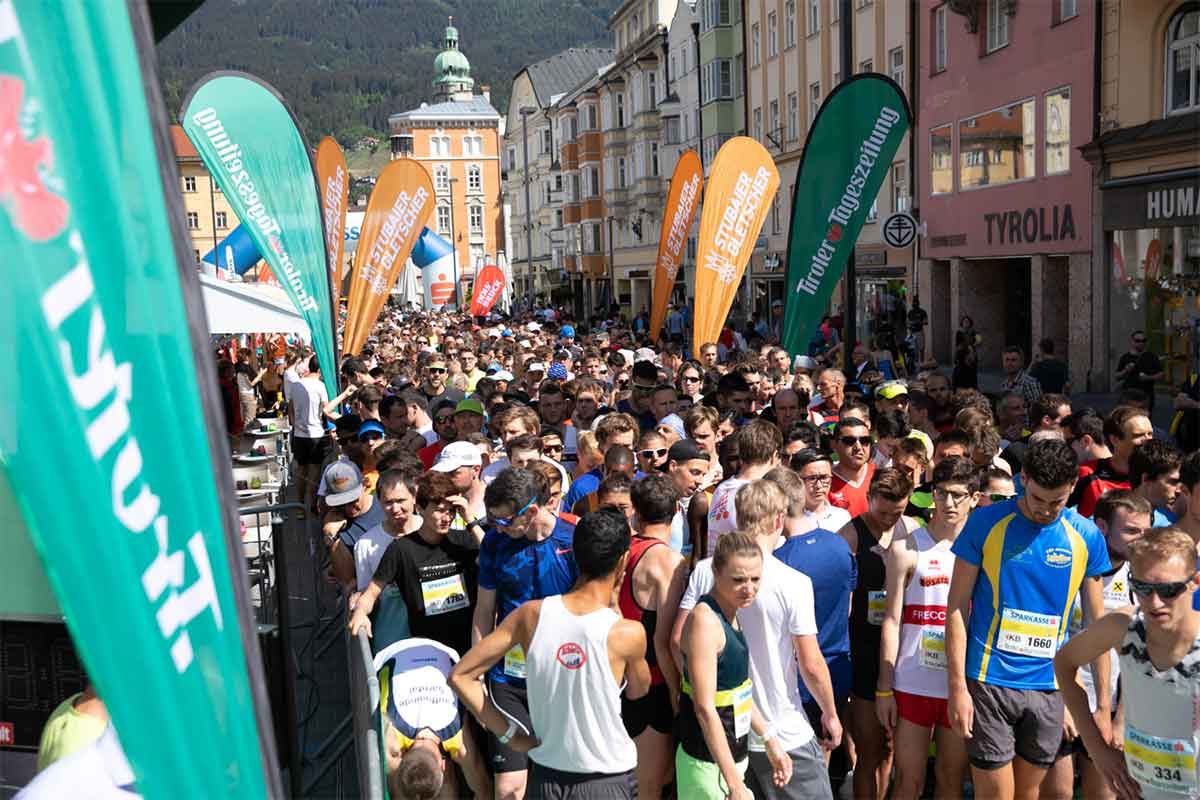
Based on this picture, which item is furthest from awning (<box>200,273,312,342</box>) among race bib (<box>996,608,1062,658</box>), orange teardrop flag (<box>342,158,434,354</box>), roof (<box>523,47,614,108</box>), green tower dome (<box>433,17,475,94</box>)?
green tower dome (<box>433,17,475,94</box>)

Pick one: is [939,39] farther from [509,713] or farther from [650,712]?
[509,713]

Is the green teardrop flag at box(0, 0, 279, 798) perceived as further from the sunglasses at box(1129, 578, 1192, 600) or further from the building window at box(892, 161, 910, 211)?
the building window at box(892, 161, 910, 211)

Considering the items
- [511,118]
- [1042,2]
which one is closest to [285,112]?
[1042,2]

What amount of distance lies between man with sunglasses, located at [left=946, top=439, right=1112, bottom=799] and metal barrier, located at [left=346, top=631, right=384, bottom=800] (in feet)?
8.08

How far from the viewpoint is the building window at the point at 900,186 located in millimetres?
31234

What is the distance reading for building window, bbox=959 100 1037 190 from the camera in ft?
80.8

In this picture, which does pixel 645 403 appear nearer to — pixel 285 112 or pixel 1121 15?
pixel 285 112

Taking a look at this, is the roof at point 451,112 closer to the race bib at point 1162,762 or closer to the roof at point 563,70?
the roof at point 563,70

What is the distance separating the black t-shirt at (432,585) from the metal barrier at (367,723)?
391mm

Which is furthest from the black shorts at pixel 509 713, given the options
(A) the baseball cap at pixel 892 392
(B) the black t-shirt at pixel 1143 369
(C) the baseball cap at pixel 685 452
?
(B) the black t-shirt at pixel 1143 369

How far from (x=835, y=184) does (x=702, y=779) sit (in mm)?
8705

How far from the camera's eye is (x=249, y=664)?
196cm

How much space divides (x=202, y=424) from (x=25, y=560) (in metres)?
0.49

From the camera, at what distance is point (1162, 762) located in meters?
4.18
